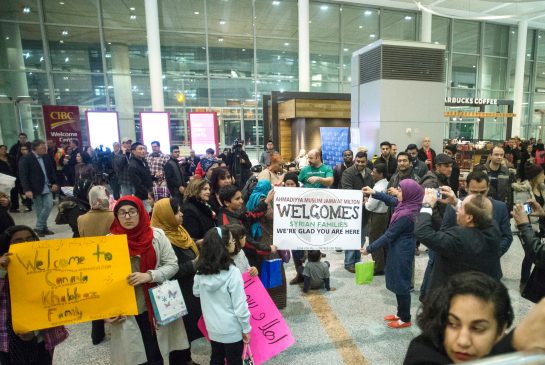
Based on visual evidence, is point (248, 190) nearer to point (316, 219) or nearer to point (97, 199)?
point (316, 219)

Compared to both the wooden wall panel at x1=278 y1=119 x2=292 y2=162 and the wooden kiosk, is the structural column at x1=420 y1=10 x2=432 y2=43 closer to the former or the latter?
the wooden kiosk

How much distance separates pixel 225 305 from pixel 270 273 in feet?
3.75

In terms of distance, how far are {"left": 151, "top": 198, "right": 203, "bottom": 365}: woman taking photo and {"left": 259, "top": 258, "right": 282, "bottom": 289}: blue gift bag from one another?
754 mm

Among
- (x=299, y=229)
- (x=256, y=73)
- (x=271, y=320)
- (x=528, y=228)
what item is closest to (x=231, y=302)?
(x=271, y=320)

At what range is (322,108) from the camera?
12.5m

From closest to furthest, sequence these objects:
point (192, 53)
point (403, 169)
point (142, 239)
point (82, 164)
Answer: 1. point (142, 239)
2. point (403, 169)
3. point (82, 164)
4. point (192, 53)

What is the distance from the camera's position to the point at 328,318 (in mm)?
3705

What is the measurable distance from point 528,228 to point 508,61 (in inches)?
877

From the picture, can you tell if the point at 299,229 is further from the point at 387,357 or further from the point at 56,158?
the point at 56,158

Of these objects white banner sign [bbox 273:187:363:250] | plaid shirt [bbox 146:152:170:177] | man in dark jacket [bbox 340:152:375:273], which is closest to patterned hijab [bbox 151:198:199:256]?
white banner sign [bbox 273:187:363:250]

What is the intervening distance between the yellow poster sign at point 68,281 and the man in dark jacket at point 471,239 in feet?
7.35

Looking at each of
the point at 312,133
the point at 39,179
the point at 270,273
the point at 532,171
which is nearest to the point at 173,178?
the point at 39,179

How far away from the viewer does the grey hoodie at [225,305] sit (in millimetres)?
2281

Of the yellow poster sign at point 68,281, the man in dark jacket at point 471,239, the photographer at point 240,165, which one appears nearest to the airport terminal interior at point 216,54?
the photographer at point 240,165
